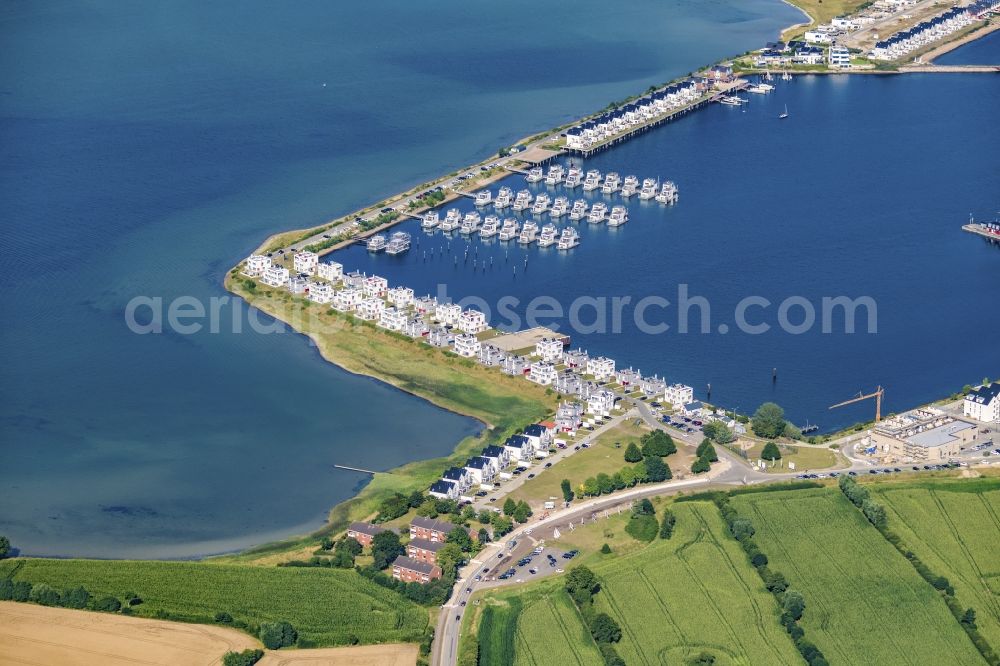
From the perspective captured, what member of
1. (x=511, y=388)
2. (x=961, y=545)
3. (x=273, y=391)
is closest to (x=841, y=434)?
(x=961, y=545)

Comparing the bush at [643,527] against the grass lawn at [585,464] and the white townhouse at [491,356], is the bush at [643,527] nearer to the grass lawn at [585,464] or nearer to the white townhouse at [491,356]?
the grass lawn at [585,464]

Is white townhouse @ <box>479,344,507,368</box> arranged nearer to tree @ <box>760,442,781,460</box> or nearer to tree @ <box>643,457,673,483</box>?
tree @ <box>643,457,673,483</box>

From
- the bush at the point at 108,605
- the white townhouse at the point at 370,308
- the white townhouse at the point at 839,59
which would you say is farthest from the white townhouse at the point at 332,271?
the white townhouse at the point at 839,59

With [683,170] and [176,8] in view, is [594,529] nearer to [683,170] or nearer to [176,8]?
[683,170]

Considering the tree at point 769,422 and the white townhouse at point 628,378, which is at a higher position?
the white townhouse at point 628,378

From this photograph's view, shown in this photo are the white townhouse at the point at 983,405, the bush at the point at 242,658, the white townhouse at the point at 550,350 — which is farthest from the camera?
the white townhouse at the point at 550,350

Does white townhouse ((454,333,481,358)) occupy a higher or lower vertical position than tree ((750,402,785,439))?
higher

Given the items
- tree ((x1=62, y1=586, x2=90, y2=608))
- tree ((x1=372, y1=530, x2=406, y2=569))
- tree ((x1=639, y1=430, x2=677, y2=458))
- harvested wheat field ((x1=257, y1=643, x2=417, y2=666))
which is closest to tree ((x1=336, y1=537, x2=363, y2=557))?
tree ((x1=372, y1=530, x2=406, y2=569))
